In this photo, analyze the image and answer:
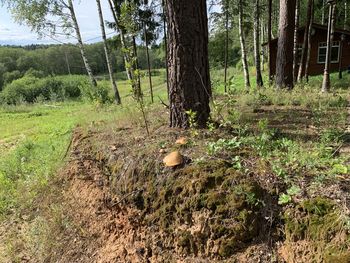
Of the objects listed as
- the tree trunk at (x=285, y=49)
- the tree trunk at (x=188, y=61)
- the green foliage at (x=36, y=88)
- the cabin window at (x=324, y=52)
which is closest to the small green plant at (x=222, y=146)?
the tree trunk at (x=188, y=61)

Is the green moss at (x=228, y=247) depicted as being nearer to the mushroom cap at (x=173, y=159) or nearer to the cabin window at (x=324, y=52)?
the mushroom cap at (x=173, y=159)

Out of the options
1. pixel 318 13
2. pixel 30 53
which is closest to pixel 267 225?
pixel 318 13

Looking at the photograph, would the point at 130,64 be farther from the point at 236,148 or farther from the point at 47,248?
the point at 47,248

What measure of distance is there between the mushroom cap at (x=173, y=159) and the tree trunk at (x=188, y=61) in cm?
81

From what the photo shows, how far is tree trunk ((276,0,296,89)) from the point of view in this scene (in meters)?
6.83

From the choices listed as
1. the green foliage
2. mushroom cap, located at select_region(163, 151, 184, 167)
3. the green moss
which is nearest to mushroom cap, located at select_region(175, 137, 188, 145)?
mushroom cap, located at select_region(163, 151, 184, 167)

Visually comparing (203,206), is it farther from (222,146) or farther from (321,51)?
(321,51)

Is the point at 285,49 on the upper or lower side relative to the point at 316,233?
upper

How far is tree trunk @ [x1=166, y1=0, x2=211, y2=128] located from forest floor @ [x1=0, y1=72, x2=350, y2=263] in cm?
29

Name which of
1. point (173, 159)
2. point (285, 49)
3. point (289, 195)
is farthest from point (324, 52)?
point (289, 195)

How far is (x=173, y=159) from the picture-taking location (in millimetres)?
2947

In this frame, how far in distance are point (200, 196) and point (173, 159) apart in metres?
0.53

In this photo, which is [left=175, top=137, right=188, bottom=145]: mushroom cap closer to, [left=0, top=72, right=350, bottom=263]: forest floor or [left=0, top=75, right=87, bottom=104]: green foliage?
[left=0, top=72, right=350, bottom=263]: forest floor

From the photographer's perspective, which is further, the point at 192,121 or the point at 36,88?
the point at 36,88
